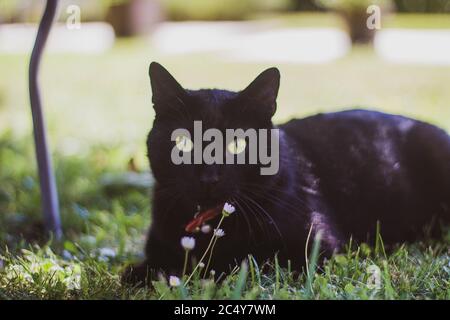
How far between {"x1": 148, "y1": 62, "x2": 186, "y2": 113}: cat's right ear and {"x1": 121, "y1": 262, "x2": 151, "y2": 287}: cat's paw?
20.9 inches

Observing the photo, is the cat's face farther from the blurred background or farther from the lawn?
the blurred background

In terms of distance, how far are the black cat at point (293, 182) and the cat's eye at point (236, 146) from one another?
0.16 ft

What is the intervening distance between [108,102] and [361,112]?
9.23 ft

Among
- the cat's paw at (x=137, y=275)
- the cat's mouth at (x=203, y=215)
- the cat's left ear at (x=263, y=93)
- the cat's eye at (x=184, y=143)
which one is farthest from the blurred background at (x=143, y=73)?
the cat's left ear at (x=263, y=93)

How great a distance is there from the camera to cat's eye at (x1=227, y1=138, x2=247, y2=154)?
1852 mm

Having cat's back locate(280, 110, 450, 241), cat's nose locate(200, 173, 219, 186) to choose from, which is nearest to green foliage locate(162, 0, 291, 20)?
cat's back locate(280, 110, 450, 241)

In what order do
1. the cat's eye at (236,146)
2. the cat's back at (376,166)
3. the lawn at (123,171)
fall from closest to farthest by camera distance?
the lawn at (123,171) → the cat's eye at (236,146) → the cat's back at (376,166)

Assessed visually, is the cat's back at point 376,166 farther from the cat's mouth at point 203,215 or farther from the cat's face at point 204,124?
the cat's mouth at point 203,215

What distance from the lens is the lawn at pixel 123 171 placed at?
1743mm

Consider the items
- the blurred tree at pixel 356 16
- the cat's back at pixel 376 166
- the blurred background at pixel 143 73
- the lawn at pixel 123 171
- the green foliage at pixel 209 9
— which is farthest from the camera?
the green foliage at pixel 209 9

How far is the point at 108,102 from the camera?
4.85 meters
